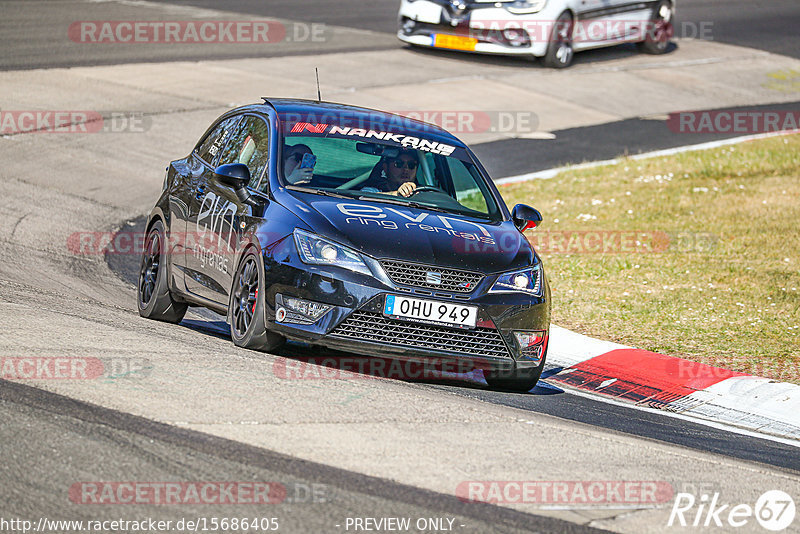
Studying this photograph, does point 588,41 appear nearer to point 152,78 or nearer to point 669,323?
point 152,78

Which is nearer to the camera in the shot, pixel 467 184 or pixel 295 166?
pixel 295 166

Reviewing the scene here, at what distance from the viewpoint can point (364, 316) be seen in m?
7.08

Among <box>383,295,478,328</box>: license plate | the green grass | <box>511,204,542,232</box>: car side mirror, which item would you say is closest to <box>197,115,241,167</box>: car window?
<box>511,204,542,232</box>: car side mirror

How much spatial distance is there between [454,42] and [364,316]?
15.9m

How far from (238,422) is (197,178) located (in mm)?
3646

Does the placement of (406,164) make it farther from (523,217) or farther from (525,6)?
(525,6)

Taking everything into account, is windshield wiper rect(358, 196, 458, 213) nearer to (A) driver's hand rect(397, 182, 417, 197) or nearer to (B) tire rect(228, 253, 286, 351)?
(A) driver's hand rect(397, 182, 417, 197)

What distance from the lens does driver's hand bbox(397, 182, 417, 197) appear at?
826cm

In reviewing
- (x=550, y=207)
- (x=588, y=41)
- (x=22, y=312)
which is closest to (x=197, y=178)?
(x=22, y=312)

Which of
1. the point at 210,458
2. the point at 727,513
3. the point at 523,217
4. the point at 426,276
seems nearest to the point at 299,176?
the point at 426,276

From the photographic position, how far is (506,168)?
16.5 metres

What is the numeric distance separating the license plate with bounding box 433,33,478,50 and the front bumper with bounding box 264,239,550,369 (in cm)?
1536

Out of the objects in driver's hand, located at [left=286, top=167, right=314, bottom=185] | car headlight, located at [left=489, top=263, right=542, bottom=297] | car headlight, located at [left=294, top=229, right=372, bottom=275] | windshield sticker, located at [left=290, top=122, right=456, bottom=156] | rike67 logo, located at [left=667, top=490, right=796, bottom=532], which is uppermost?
windshield sticker, located at [left=290, top=122, right=456, bottom=156]

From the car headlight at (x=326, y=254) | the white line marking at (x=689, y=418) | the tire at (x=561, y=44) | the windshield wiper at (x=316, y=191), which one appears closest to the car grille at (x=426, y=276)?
the car headlight at (x=326, y=254)
